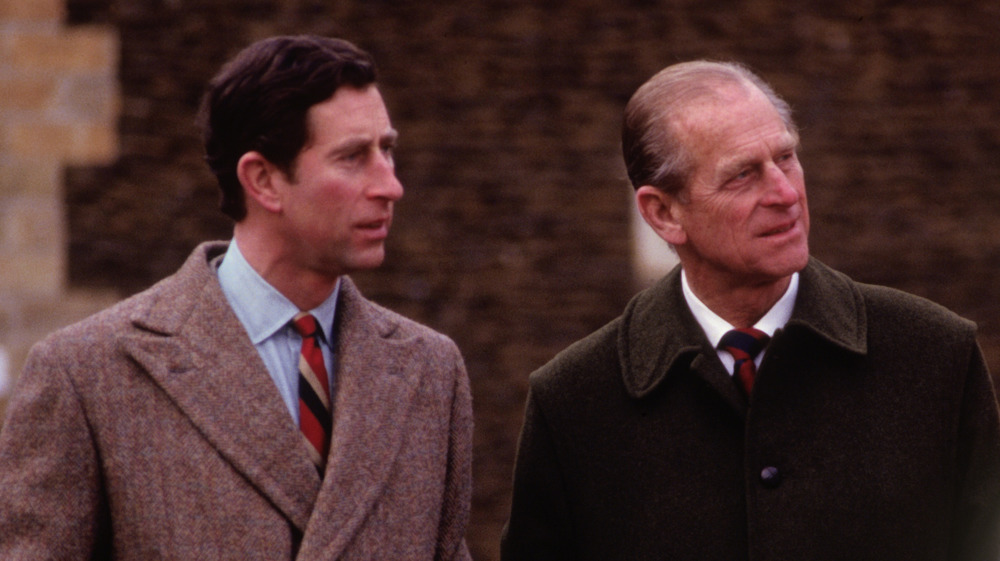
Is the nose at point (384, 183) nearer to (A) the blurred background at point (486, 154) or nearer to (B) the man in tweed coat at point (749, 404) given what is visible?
(B) the man in tweed coat at point (749, 404)

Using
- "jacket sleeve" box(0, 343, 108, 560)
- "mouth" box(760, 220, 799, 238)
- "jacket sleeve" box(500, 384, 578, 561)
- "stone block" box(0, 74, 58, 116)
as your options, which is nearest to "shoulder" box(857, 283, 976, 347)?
"mouth" box(760, 220, 799, 238)

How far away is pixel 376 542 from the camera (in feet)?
9.27

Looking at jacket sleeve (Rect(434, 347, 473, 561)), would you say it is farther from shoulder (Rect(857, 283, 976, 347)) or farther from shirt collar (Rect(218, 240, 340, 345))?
shoulder (Rect(857, 283, 976, 347))

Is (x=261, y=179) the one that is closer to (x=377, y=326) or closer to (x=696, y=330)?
(x=377, y=326)

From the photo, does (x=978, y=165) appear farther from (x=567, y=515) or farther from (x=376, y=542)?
(x=376, y=542)

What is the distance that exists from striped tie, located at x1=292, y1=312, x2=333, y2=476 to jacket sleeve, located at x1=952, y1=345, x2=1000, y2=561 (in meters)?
1.32

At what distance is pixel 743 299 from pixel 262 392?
105 cm

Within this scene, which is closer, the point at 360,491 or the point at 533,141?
the point at 360,491

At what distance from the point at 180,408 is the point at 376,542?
48cm

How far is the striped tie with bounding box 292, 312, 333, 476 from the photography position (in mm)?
2861

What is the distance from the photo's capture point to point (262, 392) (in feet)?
9.25

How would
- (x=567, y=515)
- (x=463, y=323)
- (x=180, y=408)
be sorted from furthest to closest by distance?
(x=463, y=323)
(x=567, y=515)
(x=180, y=408)

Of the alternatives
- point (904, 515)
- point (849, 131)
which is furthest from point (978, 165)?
point (904, 515)

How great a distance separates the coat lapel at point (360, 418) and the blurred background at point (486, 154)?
381 centimetres
